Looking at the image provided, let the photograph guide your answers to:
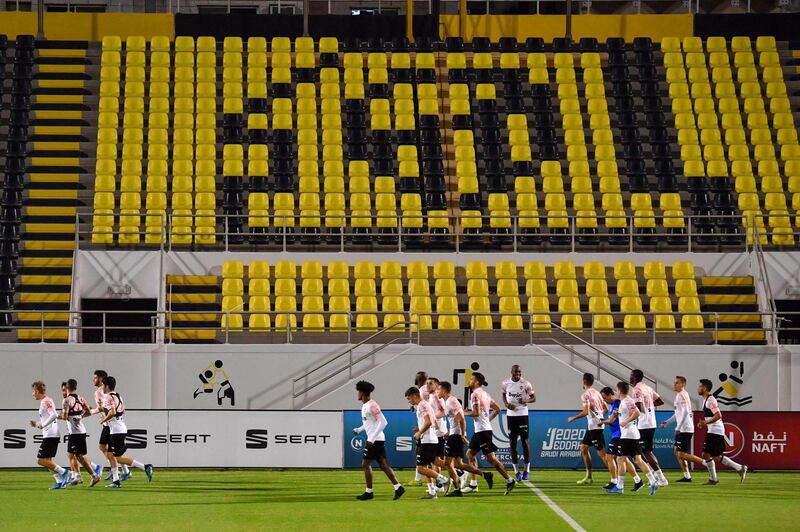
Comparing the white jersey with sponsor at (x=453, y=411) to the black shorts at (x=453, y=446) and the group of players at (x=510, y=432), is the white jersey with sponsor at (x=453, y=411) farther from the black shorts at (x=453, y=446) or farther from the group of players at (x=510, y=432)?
the black shorts at (x=453, y=446)

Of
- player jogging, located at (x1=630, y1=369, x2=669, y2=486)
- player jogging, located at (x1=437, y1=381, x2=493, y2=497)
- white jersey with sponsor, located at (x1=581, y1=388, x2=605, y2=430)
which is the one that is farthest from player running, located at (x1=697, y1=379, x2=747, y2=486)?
player jogging, located at (x1=437, y1=381, x2=493, y2=497)

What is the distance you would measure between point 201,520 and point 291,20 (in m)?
25.3

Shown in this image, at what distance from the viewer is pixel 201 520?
17656mm

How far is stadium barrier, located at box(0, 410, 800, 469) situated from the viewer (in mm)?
26344

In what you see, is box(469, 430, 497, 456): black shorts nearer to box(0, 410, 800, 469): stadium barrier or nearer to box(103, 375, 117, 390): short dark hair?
box(0, 410, 800, 469): stadium barrier

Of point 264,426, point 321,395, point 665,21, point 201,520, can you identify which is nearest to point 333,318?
point 321,395

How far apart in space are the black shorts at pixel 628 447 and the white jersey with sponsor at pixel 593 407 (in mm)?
1474

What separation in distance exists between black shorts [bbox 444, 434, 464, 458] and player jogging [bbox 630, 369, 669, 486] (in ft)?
10.2

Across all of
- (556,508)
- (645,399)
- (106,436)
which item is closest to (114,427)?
(106,436)

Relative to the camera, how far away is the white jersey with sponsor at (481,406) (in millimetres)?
21969

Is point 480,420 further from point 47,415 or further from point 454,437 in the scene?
point 47,415

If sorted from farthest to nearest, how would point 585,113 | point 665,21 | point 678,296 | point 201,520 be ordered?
point 665,21, point 585,113, point 678,296, point 201,520

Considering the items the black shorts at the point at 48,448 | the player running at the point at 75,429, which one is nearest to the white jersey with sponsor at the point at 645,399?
the player running at the point at 75,429

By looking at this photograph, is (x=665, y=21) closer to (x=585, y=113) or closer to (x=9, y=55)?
(x=585, y=113)
